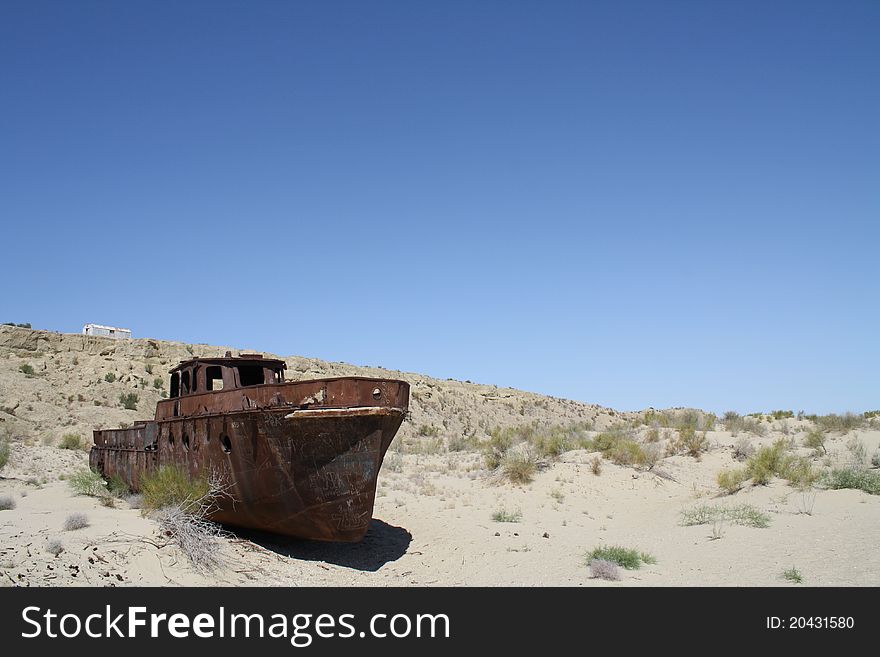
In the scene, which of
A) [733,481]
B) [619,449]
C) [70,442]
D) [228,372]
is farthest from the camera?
[70,442]

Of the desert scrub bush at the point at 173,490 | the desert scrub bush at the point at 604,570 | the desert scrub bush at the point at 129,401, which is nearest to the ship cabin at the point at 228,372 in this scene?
the desert scrub bush at the point at 173,490

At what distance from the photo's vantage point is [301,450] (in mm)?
9445

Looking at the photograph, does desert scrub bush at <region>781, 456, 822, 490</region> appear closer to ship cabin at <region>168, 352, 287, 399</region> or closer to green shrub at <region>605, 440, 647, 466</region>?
green shrub at <region>605, 440, 647, 466</region>

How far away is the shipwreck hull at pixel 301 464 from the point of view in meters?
9.37

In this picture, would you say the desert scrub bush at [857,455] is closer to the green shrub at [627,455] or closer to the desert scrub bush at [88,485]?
the green shrub at [627,455]

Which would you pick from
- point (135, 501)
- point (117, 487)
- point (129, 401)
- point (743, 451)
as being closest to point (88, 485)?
point (117, 487)

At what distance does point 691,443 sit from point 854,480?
22.4ft

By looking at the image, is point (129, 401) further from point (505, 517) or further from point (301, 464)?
point (301, 464)

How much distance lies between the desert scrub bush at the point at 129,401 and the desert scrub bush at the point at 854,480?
3103 cm

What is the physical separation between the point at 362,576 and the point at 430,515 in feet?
16.6

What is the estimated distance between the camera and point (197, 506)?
387 inches

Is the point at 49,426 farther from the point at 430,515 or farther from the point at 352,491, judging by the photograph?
the point at 352,491
